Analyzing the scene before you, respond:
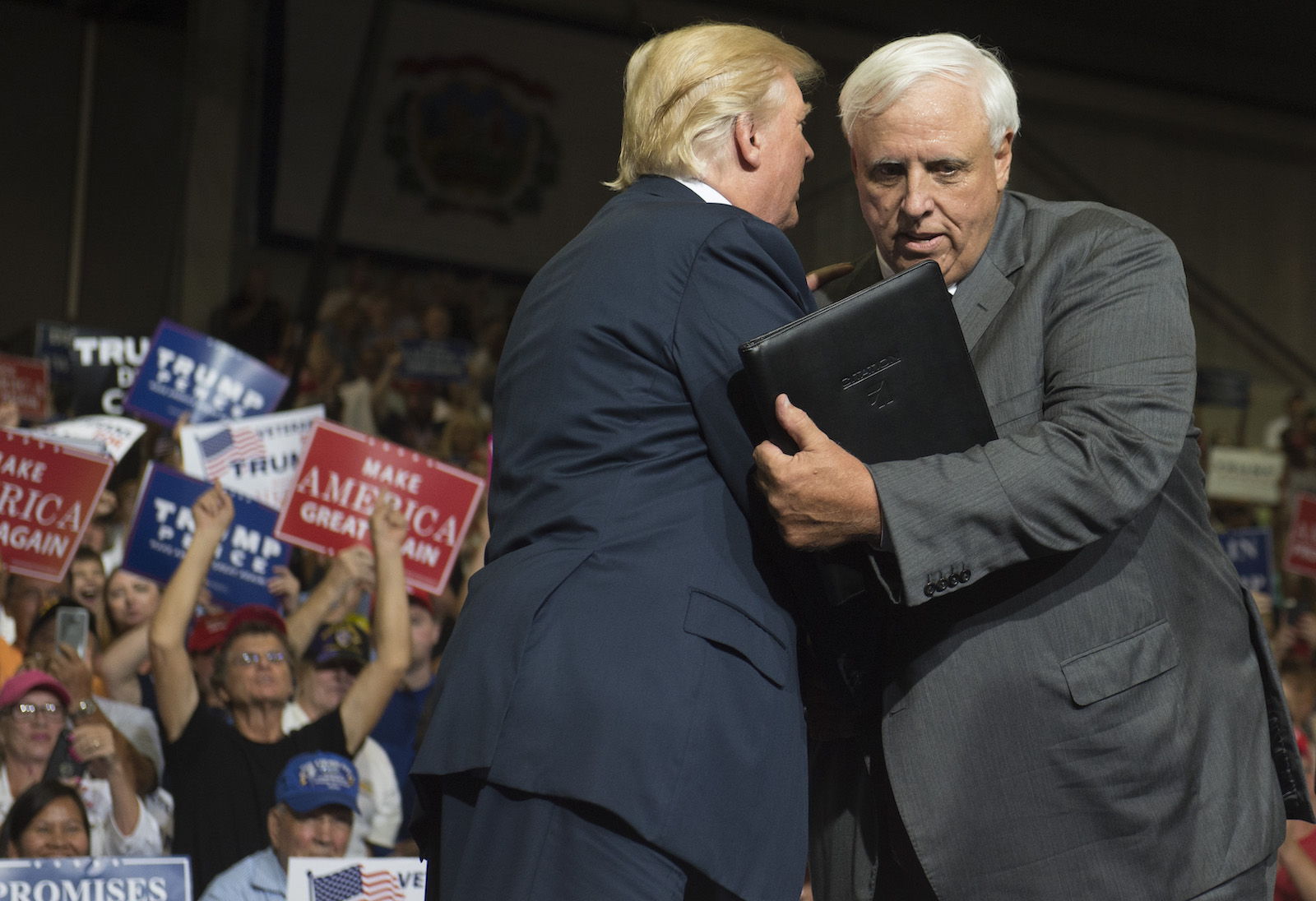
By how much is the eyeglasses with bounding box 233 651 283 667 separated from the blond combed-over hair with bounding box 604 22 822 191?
2.91 m

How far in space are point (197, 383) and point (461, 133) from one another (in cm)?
812

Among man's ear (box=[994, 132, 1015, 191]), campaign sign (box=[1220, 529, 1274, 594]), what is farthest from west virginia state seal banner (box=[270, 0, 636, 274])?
man's ear (box=[994, 132, 1015, 191])

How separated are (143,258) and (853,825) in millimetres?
13984

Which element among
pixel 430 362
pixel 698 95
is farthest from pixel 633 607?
pixel 430 362

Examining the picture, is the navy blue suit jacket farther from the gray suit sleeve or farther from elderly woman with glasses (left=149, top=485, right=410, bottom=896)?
elderly woman with glasses (left=149, top=485, right=410, bottom=896)

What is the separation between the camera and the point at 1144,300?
1813 mm

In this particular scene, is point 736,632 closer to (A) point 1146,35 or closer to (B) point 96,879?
(B) point 96,879

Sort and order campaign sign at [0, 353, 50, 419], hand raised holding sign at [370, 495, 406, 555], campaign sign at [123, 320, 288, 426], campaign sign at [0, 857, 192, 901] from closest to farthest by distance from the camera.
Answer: campaign sign at [0, 857, 192, 901] < hand raised holding sign at [370, 495, 406, 555] < campaign sign at [123, 320, 288, 426] < campaign sign at [0, 353, 50, 419]

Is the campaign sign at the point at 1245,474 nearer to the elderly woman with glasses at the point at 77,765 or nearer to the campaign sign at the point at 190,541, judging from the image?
the campaign sign at the point at 190,541

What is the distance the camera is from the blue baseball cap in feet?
12.7

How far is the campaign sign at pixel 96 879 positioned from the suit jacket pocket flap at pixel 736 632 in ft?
7.23

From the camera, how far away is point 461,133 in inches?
538

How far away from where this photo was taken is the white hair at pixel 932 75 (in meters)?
1.98

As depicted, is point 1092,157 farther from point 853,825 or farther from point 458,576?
point 853,825
